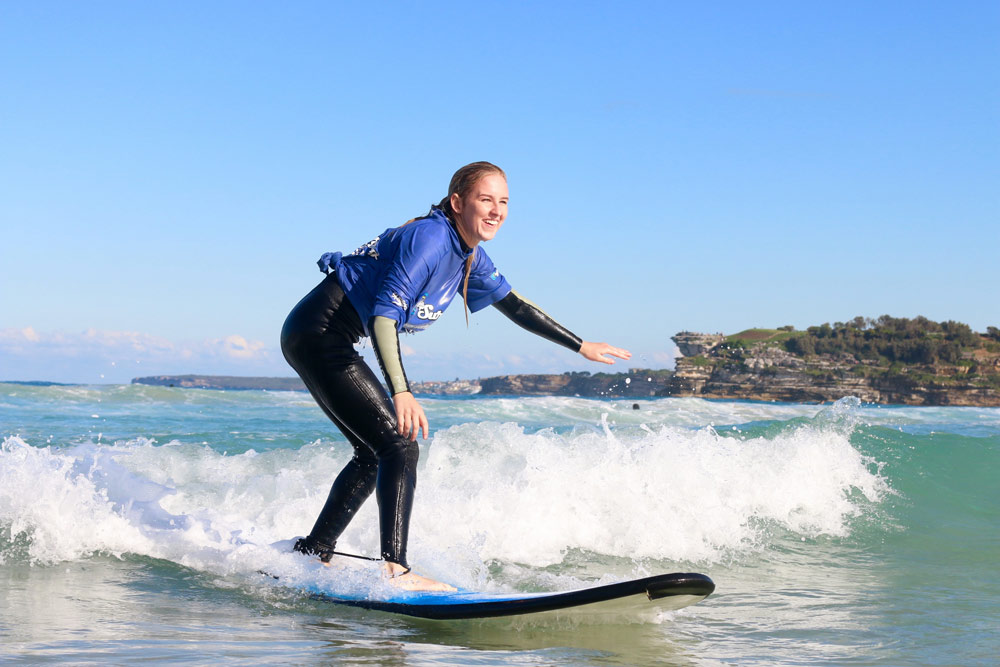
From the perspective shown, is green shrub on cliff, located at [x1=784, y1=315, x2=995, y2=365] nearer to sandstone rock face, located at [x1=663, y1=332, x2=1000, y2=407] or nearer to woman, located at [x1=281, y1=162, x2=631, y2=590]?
sandstone rock face, located at [x1=663, y1=332, x2=1000, y2=407]

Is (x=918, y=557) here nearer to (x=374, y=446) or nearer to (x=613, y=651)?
(x=613, y=651)

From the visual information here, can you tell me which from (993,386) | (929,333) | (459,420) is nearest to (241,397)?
(459,420)

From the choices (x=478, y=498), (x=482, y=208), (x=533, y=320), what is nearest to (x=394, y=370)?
(x=482, y=208)

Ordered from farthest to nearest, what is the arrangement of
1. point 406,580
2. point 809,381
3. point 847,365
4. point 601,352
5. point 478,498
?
point 847,365
point 809,381
point 478,498
point 601,352
point 406,580

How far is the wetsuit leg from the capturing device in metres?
3.54

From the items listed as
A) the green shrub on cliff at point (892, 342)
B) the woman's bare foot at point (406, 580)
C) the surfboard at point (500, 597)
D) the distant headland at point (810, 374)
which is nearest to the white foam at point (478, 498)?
the surfboard at point (500, 597)

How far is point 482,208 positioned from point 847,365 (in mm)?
107494

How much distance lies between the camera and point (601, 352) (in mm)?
3994

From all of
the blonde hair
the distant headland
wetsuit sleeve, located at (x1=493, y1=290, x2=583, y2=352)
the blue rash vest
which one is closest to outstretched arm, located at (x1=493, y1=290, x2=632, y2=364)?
wetsuit sleeve, located at (x1=493, y1=290, x2=583, y2=352)

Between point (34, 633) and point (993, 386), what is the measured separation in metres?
113

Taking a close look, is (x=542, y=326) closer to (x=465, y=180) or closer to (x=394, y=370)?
(x=465, y=180)

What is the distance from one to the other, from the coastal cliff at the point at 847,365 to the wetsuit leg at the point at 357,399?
87222 millimetres

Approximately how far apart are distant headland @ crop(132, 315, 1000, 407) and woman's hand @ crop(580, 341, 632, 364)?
265ft

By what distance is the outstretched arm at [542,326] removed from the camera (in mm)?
4023
